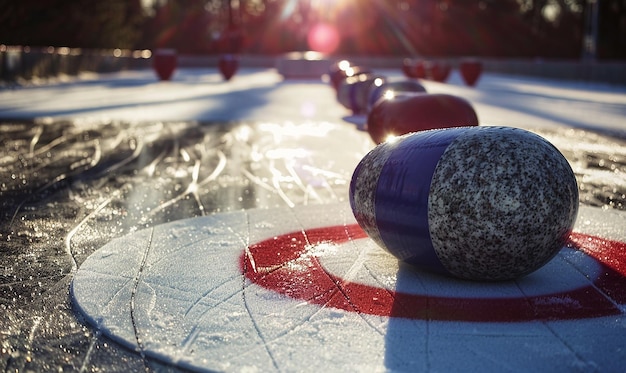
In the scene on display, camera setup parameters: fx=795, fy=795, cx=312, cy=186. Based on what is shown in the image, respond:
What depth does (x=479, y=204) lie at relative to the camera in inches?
177

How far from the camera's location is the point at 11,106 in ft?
66.5

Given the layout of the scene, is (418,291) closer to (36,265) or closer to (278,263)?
(278,263)

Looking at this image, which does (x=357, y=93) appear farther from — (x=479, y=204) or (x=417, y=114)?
(x=479, y=204)

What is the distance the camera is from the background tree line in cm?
5044

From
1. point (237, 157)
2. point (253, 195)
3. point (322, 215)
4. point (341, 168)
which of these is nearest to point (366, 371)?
point (322, 215)

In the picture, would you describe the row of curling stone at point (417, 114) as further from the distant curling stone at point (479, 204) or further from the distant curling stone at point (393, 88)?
the distant curling stone at point (479, 204)

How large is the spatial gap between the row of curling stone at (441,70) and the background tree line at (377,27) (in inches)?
591

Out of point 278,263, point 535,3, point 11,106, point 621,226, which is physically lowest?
point 535,3

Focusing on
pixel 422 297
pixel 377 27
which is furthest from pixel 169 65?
pixel 377 27

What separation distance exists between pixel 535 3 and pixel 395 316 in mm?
64387

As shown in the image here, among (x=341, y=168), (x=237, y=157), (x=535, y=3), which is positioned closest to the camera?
(x=341, y=168)

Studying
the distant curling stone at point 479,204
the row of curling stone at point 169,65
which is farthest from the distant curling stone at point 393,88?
the row of curling stone at point 169,65

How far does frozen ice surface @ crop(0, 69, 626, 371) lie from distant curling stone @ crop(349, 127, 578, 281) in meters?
0.77

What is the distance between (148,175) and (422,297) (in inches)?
223
